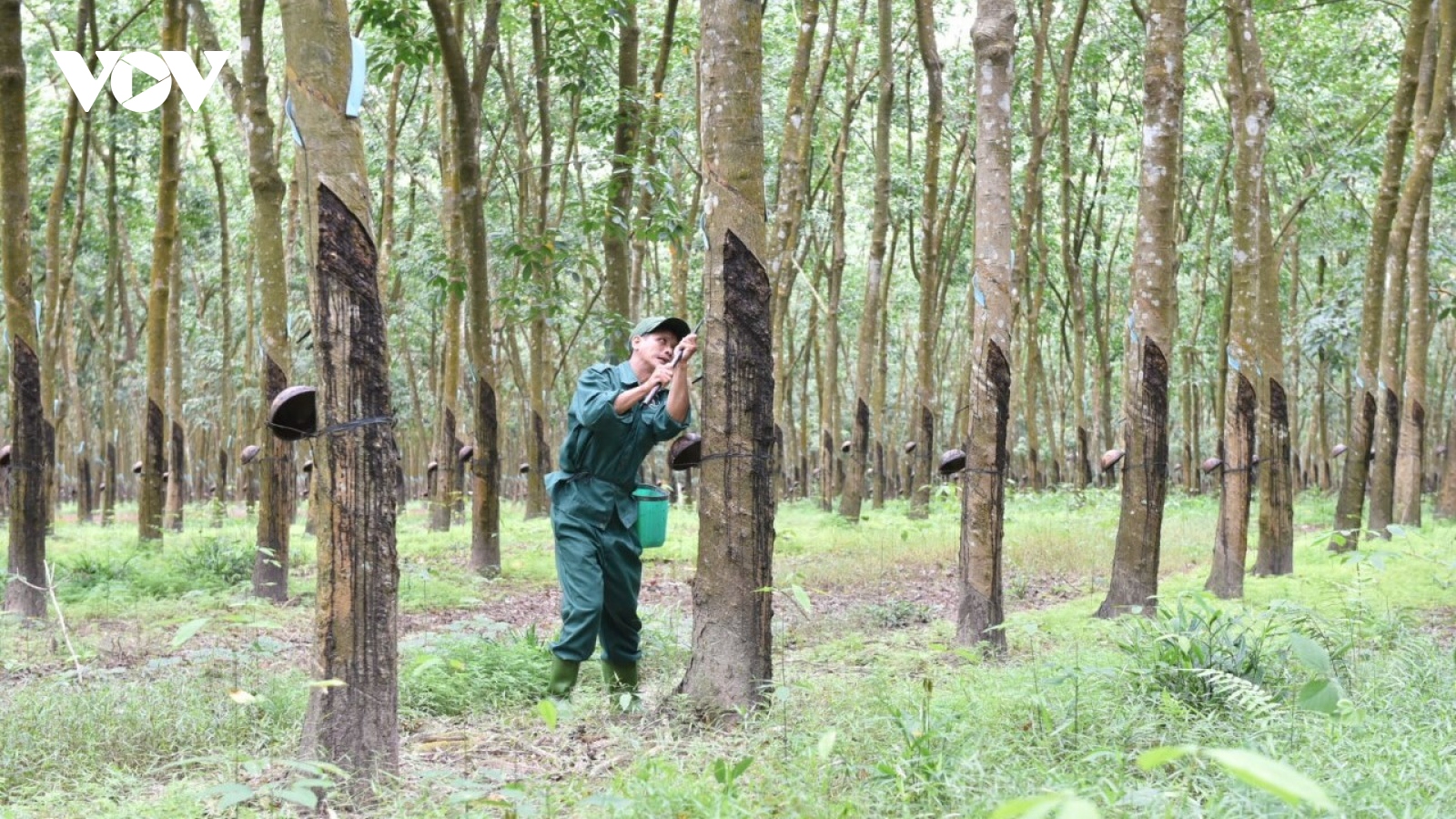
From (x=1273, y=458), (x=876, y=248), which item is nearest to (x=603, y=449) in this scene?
(x=1273, y=458)

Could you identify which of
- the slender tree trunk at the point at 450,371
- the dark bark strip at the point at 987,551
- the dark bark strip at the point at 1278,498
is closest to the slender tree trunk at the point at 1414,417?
the dark bark strip at the point at 1278,498

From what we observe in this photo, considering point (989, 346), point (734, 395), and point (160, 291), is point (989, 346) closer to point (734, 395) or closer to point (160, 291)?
point (734, 395)

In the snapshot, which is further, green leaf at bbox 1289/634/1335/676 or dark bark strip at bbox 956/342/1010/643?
dark bark strip at bbox 956/342/1010/643

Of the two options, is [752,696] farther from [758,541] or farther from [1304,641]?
[1304,641]

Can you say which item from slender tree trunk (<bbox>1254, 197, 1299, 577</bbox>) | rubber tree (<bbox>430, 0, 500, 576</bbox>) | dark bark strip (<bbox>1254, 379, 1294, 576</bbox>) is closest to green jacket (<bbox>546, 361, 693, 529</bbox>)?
rubber tree (<bbox>430, 0, 500, 576</bbox>)

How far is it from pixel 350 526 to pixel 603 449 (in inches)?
66.8

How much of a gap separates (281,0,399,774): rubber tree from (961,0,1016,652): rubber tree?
3.49 metres

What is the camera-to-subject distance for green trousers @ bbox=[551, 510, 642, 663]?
17.5 ft

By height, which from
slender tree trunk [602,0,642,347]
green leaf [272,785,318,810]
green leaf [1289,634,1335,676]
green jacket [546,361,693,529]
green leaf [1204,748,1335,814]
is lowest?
green leaf [272,785,318,810]

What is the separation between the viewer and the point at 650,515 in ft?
18.5

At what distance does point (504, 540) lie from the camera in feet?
46.1

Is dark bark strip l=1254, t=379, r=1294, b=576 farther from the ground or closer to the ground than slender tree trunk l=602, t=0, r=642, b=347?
closer to the ground

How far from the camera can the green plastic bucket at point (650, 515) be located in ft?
18.4

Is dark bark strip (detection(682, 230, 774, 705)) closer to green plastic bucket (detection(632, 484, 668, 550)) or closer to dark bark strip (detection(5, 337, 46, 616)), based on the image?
green plastic bucket (detection(632, 484, 668, 550))
